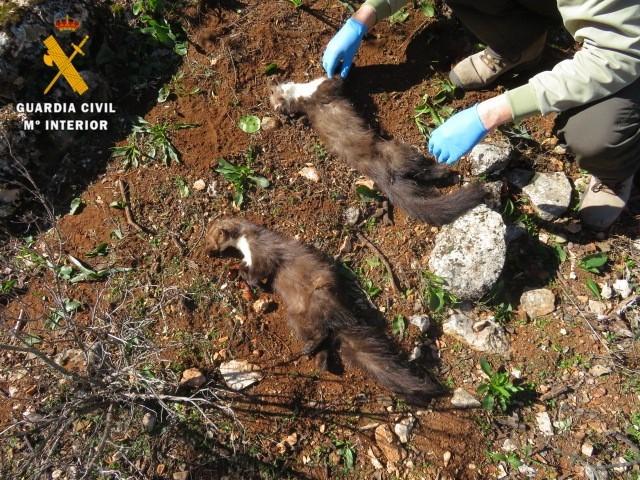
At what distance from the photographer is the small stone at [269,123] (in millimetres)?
4035

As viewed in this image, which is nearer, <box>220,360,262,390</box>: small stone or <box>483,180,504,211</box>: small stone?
<box>220,360,262,390</box>: small stone

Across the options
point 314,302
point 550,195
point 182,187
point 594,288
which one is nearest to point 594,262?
point 594,288

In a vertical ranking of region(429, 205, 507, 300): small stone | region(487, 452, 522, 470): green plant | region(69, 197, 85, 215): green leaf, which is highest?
region(69, 197, 85, 215): green leaf

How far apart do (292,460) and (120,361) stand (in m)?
1.30

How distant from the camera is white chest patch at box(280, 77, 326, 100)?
13.5 feet

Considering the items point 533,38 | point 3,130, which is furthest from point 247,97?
point 533,38

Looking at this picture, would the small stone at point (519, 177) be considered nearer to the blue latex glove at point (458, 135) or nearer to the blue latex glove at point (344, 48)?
the blue latex glove at point (458, 135)

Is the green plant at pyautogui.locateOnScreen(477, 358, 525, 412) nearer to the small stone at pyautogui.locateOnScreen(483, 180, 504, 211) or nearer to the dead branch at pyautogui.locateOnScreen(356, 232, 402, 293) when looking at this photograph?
the dead branch at pyautogui.locateOnScreen(356, 232, 402, 293)

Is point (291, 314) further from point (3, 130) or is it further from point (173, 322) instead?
point (3, 130)

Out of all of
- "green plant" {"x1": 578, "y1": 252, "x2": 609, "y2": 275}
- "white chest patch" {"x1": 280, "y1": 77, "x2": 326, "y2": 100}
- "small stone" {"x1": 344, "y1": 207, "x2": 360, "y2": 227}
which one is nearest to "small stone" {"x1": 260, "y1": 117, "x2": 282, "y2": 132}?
"white chest patch" {"x1": 280, "y1": 77, "x2": 326, "y2": 100}

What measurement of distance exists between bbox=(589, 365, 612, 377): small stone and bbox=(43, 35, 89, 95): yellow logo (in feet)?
15.1

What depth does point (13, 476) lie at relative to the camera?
2.77 m

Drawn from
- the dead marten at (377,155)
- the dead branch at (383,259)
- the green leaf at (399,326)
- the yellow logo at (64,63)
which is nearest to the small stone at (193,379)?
the green leaf at (399,326)

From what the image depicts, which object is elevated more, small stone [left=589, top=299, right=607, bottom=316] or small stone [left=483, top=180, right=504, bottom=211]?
small stone [left=483, top=180, right=504, bottom=211]
